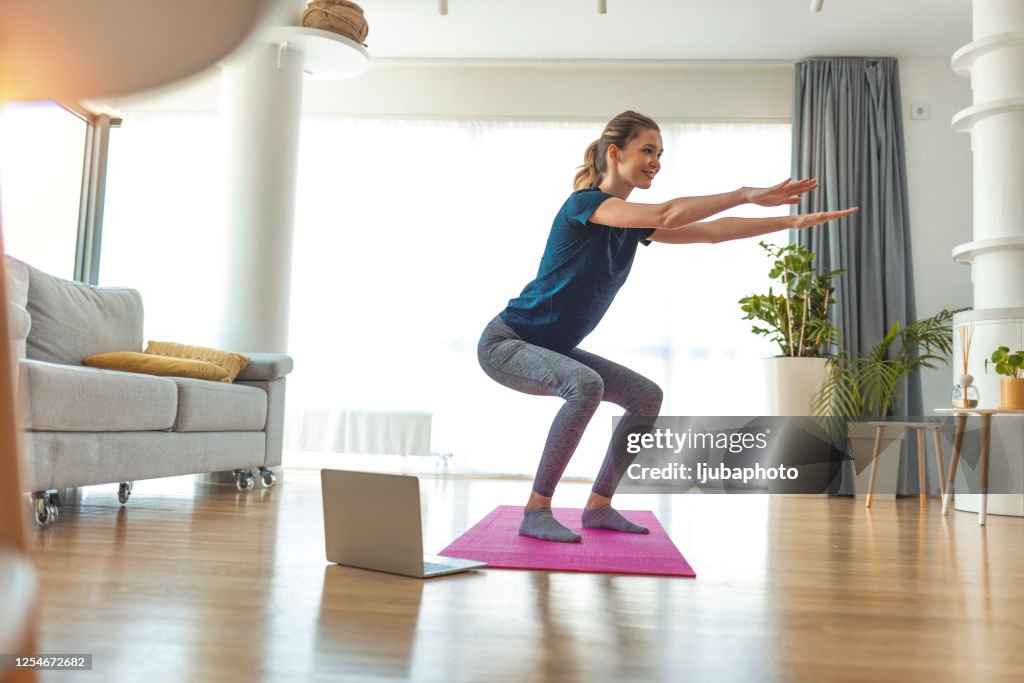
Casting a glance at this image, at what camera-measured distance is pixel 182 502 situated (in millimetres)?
3188

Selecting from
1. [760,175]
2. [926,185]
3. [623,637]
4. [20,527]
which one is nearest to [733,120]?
[760,175]

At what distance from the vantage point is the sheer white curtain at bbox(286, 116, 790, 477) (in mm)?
5840

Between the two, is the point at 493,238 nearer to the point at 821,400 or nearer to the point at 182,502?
the point at 821,400

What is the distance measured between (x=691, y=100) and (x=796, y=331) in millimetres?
1911

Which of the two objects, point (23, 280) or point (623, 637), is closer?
point (623, 637)

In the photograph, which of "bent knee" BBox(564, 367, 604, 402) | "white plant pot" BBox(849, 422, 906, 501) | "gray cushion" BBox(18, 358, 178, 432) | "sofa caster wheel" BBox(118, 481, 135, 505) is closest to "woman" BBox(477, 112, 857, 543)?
"bent knee" BBox(564, 367, 604, 402)

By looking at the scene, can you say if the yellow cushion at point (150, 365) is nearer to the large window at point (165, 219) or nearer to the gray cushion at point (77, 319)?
the gray cushion at point (77, 319)

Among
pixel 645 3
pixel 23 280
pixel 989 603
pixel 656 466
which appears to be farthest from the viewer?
pixel 656 466

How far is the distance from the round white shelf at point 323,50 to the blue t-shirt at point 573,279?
2621mm

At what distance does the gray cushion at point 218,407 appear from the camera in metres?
3.12

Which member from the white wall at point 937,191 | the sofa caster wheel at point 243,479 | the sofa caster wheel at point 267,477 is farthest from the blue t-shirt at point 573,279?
the white wall at point 937,191

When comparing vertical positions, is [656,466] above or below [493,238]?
below

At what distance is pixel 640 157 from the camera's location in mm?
2590

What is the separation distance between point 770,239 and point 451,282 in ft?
6.97
